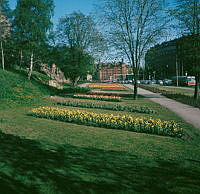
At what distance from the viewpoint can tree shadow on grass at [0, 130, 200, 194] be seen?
10.6 feet

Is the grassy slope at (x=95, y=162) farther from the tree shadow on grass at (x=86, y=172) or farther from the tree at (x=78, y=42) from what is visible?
the tree at (x=78, y=42)

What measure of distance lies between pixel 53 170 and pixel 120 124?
3.93 metres

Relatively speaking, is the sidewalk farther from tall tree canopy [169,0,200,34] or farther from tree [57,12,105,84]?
tree [57,12,105,84]

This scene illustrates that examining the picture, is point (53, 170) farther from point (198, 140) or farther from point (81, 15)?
point (81, 15)

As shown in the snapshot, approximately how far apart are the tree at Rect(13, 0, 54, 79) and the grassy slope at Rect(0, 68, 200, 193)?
810 inches

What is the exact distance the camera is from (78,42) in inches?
1091

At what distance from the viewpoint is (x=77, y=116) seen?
845 cm

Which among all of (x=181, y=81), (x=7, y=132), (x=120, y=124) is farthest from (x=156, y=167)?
(x=181, y=81)

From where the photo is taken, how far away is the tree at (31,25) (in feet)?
81.9

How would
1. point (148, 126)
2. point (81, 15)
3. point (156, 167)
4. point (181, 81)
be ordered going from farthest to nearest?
point (181, 81)
point (81, 15)
point (148, 126)
point (156, 167)

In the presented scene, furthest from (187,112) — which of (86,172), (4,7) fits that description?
(4,7)

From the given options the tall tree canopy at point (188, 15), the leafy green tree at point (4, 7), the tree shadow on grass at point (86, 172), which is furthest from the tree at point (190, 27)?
the leafy green tree at point (4, 7)

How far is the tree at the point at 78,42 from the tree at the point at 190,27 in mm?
12724

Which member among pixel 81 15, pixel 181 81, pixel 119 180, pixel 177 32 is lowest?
pixel 119 180
